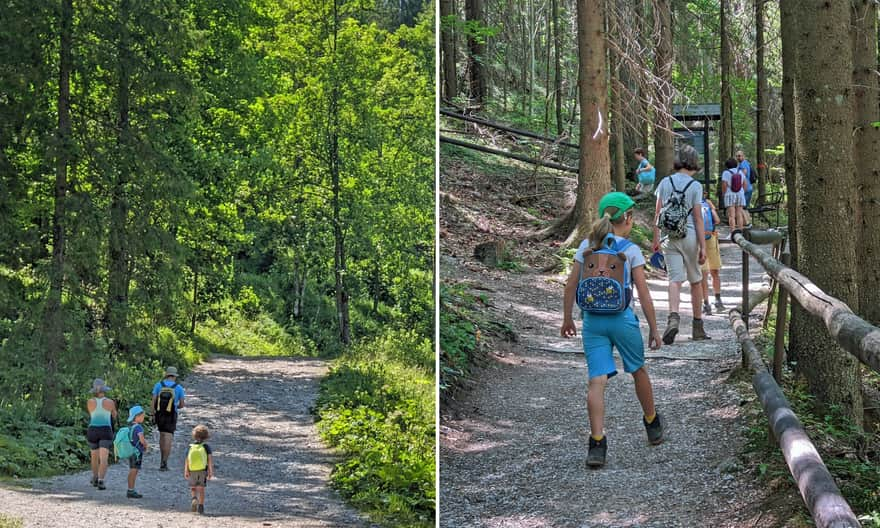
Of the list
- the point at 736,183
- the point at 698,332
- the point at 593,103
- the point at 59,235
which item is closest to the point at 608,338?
the point at 59,235

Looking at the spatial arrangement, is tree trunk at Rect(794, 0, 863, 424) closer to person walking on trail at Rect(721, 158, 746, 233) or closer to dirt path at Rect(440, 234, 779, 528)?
dirt path at Rect(440, 234, 779, 528)

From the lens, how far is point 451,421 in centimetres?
453

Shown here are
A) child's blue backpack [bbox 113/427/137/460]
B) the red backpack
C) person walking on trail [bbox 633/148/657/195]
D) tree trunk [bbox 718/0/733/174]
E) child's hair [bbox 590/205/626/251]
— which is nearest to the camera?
child's hair [bbox 590/205/626/251]

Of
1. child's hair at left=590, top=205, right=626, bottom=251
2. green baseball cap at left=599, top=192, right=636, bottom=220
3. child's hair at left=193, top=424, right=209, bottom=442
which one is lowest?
child's hair at left=193, top=424, right=209, bottom=442

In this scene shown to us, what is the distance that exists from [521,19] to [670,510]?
1111cm

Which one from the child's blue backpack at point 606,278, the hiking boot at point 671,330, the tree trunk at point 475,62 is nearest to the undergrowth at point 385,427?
the child's blue backpack at point 606,278

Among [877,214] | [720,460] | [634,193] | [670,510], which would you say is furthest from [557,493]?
[634,193]

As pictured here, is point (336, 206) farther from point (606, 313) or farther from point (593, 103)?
point (593, 103)

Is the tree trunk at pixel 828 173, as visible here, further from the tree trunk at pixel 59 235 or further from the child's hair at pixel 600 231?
the tree trunk at pixel 59 235

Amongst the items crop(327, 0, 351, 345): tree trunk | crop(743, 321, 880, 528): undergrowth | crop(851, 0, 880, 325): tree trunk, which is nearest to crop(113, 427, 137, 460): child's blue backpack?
crop(327, 0, 351, 345): tree trunk

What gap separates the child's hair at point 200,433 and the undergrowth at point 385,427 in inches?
19.9

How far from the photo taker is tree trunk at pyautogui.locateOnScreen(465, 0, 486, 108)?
7.92 metres

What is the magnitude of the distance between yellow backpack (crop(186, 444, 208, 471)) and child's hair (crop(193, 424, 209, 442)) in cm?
4

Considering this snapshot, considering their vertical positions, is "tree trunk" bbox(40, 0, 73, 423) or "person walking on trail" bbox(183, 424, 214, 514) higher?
"tree trunk" bbox(40, 0, 73, 423)
